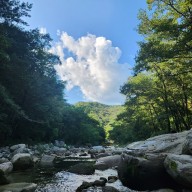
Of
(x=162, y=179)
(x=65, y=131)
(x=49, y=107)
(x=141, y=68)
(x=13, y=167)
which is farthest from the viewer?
(x=65, y=131)

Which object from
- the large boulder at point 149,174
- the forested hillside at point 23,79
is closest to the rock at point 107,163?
the large boulder at point 149,174

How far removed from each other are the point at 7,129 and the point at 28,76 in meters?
6.77

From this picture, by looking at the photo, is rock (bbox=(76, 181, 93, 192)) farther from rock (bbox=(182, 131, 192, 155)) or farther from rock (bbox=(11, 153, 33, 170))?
rock (bbox=(11, 153, 33, 170))

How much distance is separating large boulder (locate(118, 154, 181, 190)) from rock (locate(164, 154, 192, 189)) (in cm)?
69

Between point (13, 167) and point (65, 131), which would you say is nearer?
point (13, 167)

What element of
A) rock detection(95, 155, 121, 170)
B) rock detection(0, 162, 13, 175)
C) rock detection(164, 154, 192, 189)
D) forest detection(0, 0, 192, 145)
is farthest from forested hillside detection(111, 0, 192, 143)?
rock detection(0, 162, 13, 175)

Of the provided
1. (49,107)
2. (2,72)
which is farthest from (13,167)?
(49,107)

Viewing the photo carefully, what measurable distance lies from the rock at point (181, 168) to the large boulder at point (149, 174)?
69 cm

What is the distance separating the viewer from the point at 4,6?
29.4 m

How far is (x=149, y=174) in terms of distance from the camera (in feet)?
30.9

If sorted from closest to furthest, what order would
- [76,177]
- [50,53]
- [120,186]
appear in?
[120,186], [76,177], [50,53]

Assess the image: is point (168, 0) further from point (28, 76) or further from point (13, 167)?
point (28, 76)

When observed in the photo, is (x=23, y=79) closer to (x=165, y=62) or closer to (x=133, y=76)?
(x=133, y=76)

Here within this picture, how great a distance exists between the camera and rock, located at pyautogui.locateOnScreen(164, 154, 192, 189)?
7.80 meters
